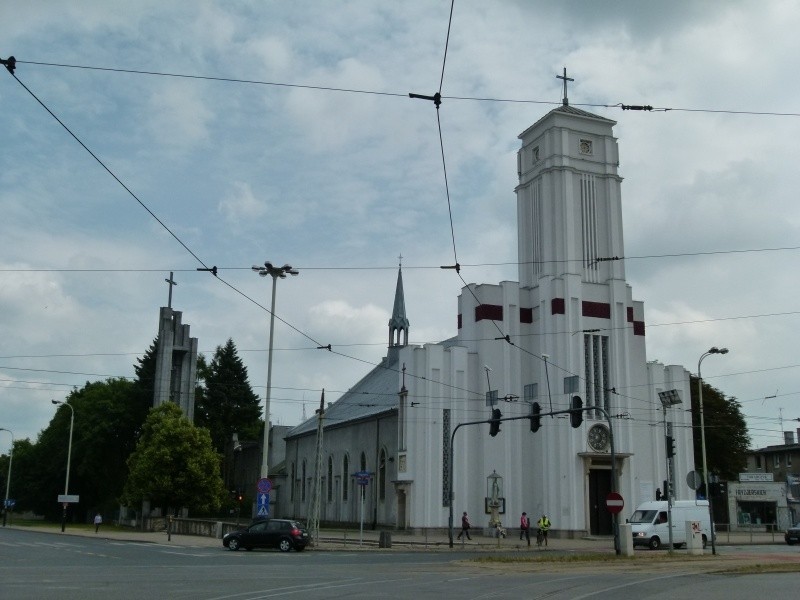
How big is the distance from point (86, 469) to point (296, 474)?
18655mm

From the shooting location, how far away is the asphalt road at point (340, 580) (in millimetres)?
16000

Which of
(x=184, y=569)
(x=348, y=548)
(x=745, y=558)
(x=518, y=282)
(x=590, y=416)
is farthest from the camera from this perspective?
(x=518, y=282)

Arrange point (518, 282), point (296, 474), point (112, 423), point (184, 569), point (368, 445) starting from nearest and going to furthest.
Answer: point (184, 569)
point (518, 282)
point (368, 445)
point (112, 423)
point (296, 474)

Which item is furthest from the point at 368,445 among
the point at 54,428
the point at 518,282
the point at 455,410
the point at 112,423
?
the point at 54,428

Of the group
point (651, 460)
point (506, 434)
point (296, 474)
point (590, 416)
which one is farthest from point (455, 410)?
point (296, 474)

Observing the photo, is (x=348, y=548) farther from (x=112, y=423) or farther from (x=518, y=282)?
(x=112, y=423)

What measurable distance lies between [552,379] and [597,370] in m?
3.26

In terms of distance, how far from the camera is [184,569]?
2242cm

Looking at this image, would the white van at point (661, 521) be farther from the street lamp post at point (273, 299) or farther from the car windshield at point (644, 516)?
the street lamp post at point (273, 299)

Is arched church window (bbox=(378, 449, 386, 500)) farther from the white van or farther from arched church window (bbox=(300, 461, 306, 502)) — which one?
the white van

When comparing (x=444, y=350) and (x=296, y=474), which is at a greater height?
(x=444, y=350)

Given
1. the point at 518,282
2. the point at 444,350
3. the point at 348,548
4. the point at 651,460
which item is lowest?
the point at 348,548

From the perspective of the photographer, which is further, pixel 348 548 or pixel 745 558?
pixel 348 548

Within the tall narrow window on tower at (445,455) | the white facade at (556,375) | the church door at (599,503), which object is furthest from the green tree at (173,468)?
the church door at (599,503)
